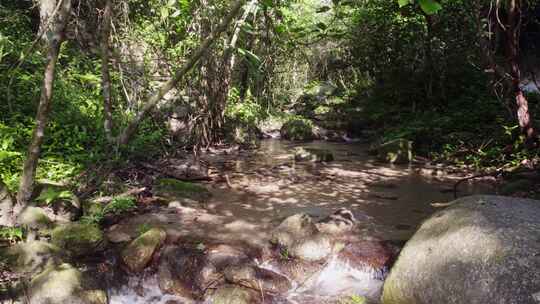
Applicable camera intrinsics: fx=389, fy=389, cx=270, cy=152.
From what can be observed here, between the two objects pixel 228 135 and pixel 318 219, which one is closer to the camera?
pixel 318 219

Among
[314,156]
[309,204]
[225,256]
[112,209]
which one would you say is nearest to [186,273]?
[225,256]

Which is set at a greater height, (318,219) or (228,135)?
(228,135)

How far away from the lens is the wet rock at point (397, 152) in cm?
947

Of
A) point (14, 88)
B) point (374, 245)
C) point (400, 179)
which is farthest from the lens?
point (400, 179)

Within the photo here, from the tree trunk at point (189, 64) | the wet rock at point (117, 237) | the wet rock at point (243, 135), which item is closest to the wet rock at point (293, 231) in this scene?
the wet rock at point (117, 237)

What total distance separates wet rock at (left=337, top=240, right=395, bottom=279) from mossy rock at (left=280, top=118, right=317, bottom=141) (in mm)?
9174

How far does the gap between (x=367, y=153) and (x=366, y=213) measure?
17.3 ft

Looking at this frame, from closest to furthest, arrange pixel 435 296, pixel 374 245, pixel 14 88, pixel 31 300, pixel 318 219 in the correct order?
1. pixel 435 296
2. pixel 31 300
3. pixel 374 245
4. pixel 318 219
5. pixel 14 88

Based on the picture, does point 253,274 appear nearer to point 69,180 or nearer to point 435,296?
point 435,296

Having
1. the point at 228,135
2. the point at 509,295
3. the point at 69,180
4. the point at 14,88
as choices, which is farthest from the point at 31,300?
the point at 228,135

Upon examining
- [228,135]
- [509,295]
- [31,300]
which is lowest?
[31,300]

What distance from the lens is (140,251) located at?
4254 millimetres

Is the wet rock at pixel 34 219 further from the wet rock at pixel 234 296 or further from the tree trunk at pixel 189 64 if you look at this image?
the wet rock at pixel 234 296

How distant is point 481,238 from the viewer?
10.1ft
